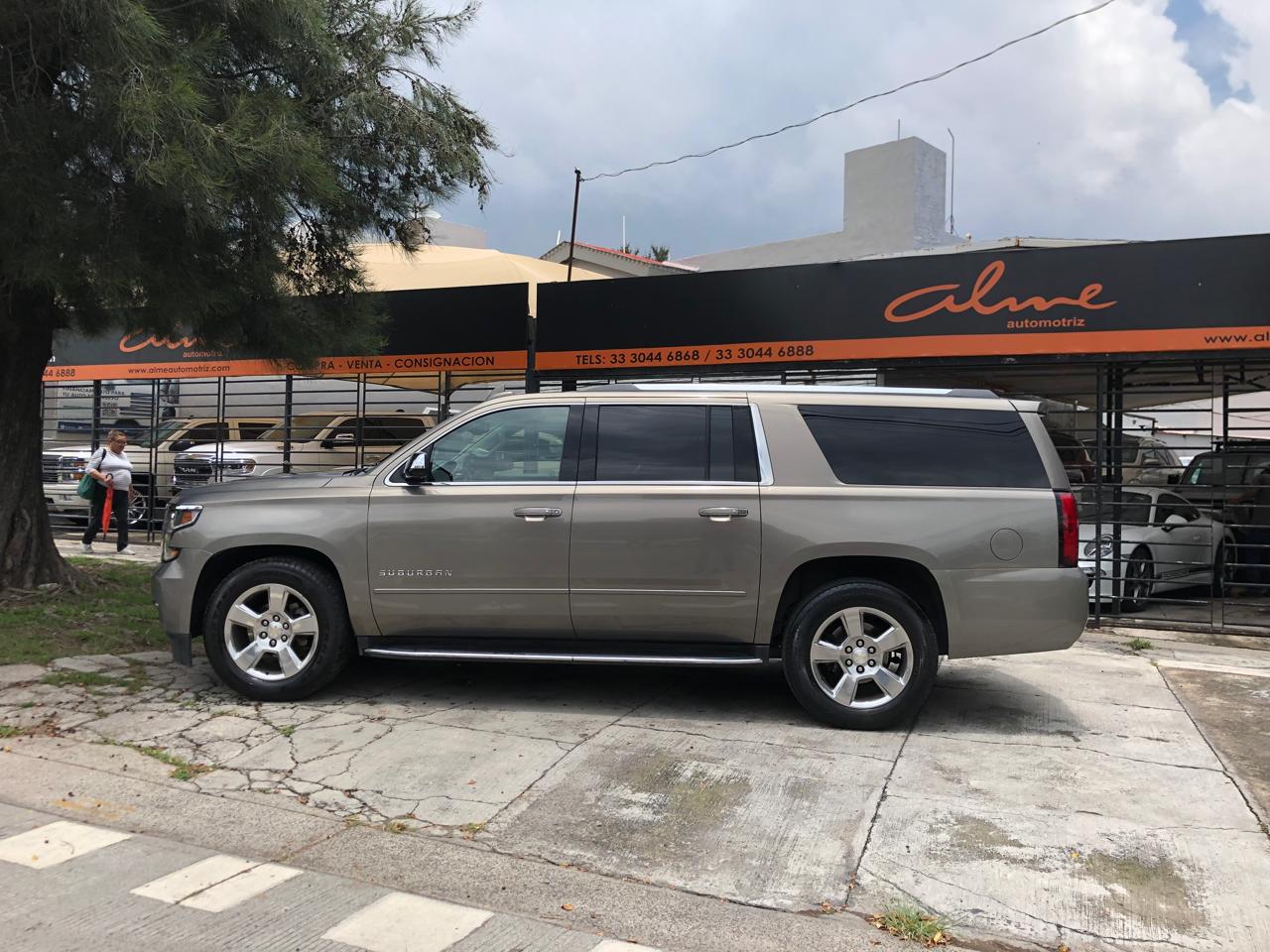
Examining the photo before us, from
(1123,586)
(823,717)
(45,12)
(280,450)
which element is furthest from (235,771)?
(280,450)

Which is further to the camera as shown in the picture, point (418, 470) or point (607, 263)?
point (607, 263)

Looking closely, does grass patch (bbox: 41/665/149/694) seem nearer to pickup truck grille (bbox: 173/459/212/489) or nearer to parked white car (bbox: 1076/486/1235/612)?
parked white car (bbox: 1076/486/1235/612)

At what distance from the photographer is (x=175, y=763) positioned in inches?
193

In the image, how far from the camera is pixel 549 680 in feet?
21.1

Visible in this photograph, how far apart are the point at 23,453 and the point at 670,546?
677 centimetres

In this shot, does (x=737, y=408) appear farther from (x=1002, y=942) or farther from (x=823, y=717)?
(x=1002, y=942)

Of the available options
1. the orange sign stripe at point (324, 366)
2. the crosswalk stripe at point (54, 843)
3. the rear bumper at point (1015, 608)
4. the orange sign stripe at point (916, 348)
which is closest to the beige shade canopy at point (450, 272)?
the orange sign stripe at point (324, 366)

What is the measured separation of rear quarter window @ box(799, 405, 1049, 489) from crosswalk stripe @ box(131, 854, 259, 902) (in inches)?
145

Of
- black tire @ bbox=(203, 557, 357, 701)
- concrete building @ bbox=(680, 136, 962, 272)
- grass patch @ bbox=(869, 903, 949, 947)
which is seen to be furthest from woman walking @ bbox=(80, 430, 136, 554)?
concrete building @ bbox=(680, 136, 962, 272)

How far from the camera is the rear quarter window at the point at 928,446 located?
5.49 m

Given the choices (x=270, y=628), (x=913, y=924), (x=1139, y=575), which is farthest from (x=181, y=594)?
(x=1139, y=575)

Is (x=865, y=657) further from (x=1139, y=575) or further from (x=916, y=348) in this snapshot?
(x=1139, y=575)

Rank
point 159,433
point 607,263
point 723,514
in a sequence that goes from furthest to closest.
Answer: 1. point 607,263
2. point 159,433
3. point 723,514

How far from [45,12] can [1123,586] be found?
34.1ft
